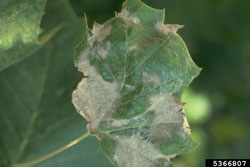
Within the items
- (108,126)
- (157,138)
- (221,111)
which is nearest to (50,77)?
(108,126)

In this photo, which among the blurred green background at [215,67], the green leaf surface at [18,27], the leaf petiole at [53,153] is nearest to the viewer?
the green leaf surface at [18,27]

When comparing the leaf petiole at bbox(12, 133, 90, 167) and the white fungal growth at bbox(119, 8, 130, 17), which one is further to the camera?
the leaf petiole at bbox(12, 133, 90, 167)

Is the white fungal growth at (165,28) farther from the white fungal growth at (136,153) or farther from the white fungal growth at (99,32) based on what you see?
the white fungal growth at (136,153)

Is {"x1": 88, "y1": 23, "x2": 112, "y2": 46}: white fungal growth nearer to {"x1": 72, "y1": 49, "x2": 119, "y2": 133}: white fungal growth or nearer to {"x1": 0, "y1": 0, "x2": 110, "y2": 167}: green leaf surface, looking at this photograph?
{"x1": 72, "y1": 49, "x2": 119, "y2": 133}: white fungal growth

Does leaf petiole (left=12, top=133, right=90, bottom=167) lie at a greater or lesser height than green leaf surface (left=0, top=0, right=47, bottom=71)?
lesser

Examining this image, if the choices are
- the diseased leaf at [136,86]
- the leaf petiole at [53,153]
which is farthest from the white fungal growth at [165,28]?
the leaf petiole at [53,153]

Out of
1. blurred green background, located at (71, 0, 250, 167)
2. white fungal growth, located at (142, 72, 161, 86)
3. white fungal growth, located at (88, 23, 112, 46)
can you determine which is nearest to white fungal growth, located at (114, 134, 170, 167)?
white fungal growth, located at (142, 72, 161, 86)
